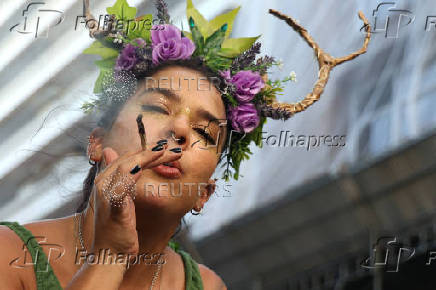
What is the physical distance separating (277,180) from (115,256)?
2864mm

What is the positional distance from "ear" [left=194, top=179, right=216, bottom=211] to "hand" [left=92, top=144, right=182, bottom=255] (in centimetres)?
45

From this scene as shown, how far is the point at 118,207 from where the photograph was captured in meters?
1.40

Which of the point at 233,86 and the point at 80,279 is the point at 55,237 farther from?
the point at 233,86

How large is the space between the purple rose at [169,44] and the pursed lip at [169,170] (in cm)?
37

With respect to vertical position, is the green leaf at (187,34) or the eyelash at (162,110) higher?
the green leaf at (187,34)

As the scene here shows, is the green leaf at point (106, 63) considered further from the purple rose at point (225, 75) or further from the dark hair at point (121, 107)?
the purple rose at point (225, 75)

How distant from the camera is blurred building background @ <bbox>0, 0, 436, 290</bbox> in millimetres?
3629

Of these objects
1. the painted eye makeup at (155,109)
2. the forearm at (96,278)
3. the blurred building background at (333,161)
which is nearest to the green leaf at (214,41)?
the painted eye makeup at (155,109)

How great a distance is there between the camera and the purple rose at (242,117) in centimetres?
202

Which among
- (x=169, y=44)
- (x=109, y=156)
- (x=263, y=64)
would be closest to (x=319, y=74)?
(x=263, y=64)

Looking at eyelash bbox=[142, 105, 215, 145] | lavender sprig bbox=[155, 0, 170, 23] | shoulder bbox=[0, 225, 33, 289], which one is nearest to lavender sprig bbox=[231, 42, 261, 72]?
lavender sprig bbox=[155, 0, 170, 23]
